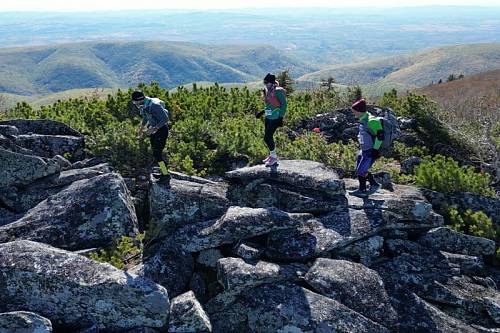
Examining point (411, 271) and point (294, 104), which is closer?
point (411, 271)

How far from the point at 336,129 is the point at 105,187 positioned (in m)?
15.3

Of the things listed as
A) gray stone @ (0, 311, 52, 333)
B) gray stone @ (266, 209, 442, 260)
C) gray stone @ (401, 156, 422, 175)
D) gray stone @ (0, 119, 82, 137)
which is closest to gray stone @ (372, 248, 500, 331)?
gray stone @ (266, 209, 442, 260)

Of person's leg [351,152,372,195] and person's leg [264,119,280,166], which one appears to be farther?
person's leg [264,119,280,166]

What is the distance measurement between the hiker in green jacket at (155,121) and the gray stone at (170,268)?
8.64 ft

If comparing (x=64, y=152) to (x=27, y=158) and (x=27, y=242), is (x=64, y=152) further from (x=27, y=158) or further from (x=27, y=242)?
(x=27, y=242)

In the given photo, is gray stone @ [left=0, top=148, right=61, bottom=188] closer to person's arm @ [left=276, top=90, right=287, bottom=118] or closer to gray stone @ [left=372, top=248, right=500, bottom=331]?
person's arm @ [left=276, top=90, right=287, bottom=118]

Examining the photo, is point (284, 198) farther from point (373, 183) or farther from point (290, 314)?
point (290, 314)

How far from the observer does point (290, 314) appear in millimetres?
11633

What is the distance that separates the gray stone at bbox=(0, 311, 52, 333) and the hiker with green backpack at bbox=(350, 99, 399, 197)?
1049 centimetres

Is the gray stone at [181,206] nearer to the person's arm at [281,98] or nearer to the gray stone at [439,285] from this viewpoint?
the person's arm at [281,98]

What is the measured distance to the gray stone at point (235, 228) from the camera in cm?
1346

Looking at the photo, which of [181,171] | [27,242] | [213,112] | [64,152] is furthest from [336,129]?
[27,242]

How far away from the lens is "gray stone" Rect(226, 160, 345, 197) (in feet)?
48.6

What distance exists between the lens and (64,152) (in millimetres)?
18844
